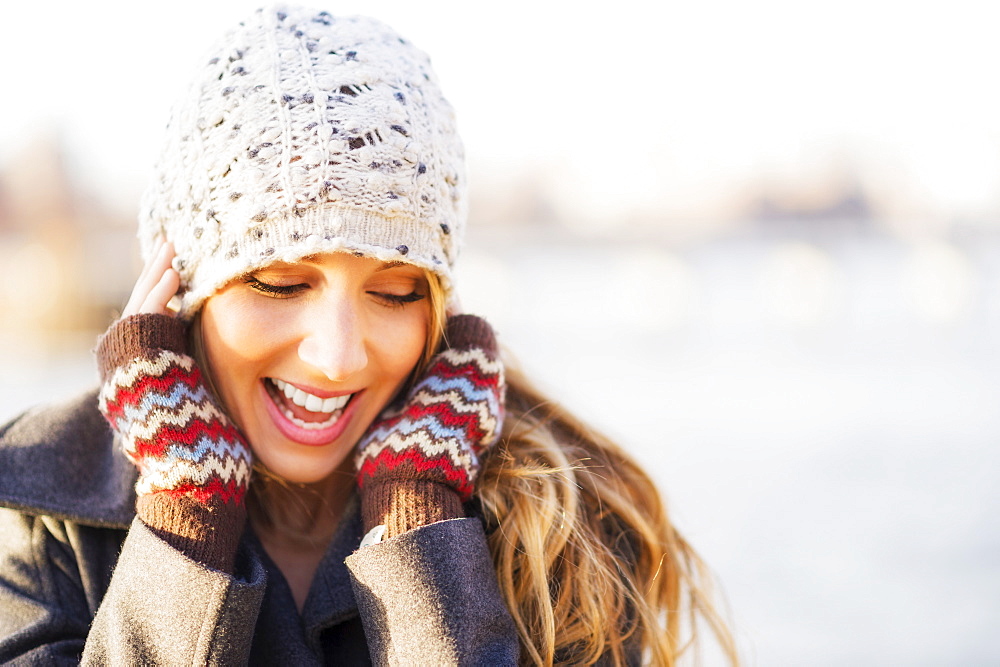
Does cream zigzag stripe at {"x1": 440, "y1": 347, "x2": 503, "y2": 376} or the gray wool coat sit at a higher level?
cream zigzag stripe at {"x1": 440, "y1": 347, "x2": 503, "y2": 376}

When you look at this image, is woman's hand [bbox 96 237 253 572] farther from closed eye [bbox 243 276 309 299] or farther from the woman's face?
closed eye [bbox 243 276 309 299]

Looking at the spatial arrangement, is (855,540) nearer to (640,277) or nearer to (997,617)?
(997,617)

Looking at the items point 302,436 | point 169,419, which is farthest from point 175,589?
point 302,436

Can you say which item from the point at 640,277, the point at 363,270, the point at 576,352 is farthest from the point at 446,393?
the point at 640,277

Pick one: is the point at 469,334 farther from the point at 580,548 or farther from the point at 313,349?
the point at 580,548

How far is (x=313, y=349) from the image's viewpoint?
5.92ft

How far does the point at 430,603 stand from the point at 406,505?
244 mm

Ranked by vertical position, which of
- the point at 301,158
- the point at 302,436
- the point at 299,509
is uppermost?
the point at 301,158

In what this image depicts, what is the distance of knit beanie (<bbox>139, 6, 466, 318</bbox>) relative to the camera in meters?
1.81

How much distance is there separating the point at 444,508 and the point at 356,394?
0.37 metres

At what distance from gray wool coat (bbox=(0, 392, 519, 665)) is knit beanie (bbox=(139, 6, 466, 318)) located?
46cm

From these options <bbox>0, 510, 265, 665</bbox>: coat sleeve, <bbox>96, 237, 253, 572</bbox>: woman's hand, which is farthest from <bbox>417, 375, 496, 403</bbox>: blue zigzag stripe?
<bbox>0, 510, 265, 665</bbox>: coat sleeve

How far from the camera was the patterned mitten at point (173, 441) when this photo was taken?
1.73 meters

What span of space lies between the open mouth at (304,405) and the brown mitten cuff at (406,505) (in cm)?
19
